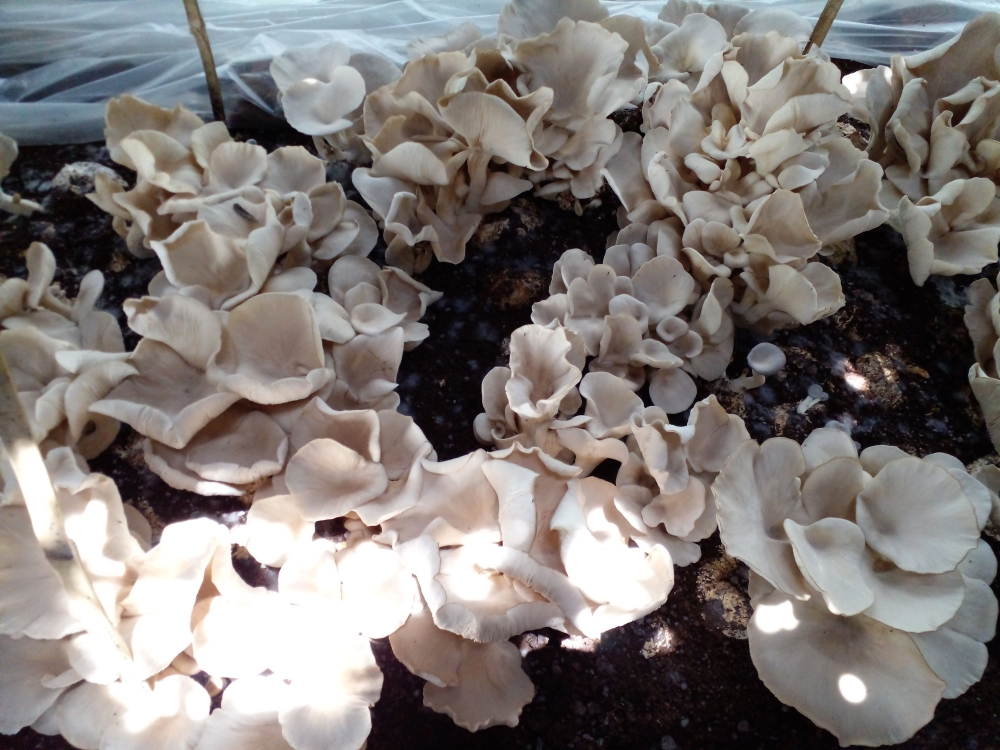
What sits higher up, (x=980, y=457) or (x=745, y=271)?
(x=745, y=271)

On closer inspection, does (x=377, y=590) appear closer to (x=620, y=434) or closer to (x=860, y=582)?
(x=620, y=434)

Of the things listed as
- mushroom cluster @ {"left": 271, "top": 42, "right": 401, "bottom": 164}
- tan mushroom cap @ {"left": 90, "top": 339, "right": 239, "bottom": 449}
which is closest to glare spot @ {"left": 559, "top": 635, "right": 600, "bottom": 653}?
tan mushroom cap @ {"left": 90, "top": 339, "right": 239, "bottom": 449}

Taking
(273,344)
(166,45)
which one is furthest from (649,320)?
(166,45)

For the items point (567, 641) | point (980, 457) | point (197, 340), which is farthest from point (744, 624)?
point (197, 340)

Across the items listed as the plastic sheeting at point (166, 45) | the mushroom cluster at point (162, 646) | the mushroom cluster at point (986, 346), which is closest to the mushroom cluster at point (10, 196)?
the plastic sheeting at point (166, 45)

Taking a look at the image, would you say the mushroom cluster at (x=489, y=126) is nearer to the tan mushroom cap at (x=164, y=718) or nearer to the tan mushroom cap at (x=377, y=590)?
the tan mushroom cap at (x=377, y=590)

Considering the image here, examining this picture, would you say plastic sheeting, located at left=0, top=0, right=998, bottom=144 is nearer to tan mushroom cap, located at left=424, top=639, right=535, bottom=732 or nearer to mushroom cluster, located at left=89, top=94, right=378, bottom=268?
mushroom cluster, located at left=89, top=94, right=378, bottom=268

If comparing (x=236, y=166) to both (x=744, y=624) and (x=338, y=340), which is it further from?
(x=744, y=624)
